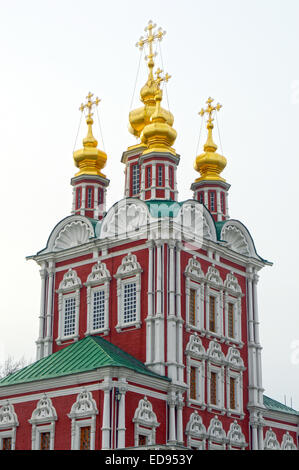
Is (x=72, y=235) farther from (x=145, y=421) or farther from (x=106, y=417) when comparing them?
(x=106, y=417)

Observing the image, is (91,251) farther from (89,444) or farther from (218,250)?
(89,444)

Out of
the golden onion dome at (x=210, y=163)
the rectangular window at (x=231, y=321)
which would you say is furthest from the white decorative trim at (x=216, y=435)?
the golden onion dome at (x=210, y=163)

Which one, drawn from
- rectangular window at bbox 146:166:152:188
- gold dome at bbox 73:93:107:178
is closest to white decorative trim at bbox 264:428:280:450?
rectangular window at bbox 146:166:152:188

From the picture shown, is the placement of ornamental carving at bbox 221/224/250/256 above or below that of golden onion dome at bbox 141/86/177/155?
below

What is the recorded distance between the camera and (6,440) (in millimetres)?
30359

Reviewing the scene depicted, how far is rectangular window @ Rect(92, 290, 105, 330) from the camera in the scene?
3278 centimetres

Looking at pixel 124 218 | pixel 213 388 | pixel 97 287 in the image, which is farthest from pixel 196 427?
pixel 124 218

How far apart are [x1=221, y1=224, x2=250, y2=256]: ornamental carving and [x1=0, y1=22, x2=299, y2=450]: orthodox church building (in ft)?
0.21

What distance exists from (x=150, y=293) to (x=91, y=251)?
12.1 feet

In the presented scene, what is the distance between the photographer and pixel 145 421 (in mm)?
28609

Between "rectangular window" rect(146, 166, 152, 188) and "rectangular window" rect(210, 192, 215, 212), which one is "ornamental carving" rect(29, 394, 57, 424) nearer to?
"rectangular window" rect(146, 166, 152, 188)

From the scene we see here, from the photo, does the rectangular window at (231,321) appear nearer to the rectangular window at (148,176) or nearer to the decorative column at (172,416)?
the decorative column at (172,416)

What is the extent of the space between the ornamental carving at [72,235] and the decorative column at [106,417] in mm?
8085

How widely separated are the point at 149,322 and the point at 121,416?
4272 millimetres
